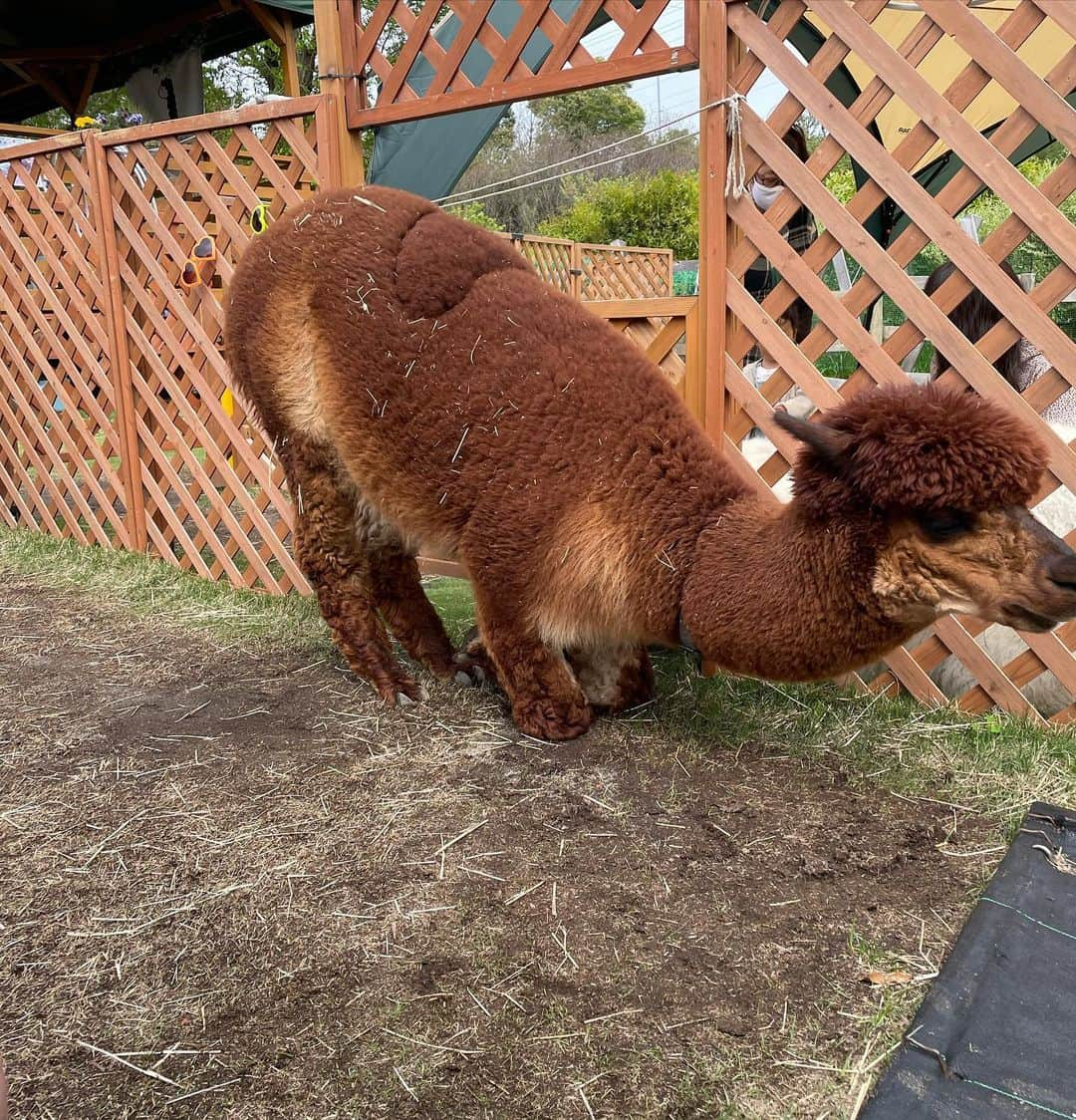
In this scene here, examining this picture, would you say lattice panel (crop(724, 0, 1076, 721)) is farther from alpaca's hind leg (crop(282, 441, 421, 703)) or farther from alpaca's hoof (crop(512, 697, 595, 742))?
alpaca's hind leg (crop(282, 441, 421, 703))

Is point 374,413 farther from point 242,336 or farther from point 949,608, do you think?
point 949,608

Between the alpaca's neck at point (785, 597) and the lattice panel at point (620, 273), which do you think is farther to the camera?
the lattice panel at point (620, 273)

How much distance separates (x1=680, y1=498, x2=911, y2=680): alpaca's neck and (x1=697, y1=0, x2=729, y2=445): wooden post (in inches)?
36.0

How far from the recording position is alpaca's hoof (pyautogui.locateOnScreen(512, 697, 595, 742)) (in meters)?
2.93

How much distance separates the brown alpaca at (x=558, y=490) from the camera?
2.05m

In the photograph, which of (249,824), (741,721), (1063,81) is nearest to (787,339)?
(1063,81)

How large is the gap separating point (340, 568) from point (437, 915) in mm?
1587

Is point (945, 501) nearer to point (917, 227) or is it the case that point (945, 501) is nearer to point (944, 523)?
point (944, 523)

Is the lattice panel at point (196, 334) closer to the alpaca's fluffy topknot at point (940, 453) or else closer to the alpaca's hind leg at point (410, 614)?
the alpaca's hind leg at point (410, 614)

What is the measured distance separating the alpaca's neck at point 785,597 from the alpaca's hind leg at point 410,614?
1318mm

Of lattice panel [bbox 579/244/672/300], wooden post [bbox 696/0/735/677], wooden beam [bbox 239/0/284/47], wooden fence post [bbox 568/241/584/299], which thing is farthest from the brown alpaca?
lattice panel [bbox 579/244/672/300]

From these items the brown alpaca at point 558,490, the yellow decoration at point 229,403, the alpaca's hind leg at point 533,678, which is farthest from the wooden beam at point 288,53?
the alpaca's hind leg at point 533,678

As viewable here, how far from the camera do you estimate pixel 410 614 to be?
357cm

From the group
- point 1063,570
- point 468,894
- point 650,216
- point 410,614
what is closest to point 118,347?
point 410,614
